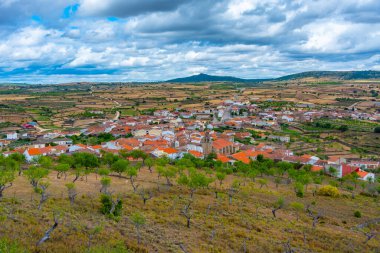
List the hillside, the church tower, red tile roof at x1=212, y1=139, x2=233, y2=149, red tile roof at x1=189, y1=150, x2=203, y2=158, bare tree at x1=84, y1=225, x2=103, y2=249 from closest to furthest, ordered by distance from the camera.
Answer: bare tree at x1=84, y1=225, x2=103, y2=249 → the hillside → red tile roof at x1=189, y1=150, x2=203, y2=158 → the church tower → red tile roof at x1=212, y1=139, x2=233, y2=149

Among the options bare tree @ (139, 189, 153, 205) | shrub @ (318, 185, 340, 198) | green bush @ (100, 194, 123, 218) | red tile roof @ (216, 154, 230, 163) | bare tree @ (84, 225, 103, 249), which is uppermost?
bare tree @ (84, 225, 103, 249)

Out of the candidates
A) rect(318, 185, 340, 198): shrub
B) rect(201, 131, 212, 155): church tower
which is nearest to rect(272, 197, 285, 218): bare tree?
rect(318, 185, 340, 198): shrub

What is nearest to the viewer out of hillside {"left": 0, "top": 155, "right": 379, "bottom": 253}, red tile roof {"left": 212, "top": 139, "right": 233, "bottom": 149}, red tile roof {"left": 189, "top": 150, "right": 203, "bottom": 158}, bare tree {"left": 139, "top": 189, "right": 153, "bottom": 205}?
hillside {"left": 0, "top": 155, "right": 379, "bottom": 253}

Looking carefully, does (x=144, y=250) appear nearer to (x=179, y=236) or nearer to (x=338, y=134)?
(x=179, y=236)

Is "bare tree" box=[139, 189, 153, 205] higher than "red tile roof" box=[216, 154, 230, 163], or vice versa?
"bare tree" box=[139, 189, 153, 205]

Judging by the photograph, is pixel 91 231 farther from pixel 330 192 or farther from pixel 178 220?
pixel 330 192

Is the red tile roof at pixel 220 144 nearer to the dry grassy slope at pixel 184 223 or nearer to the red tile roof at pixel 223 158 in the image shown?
the red tile roof at pixel 223 158

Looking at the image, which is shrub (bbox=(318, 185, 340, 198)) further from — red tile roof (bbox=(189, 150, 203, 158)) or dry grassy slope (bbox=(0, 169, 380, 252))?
red tile roof (bbox=(189, 150, 203, 158))

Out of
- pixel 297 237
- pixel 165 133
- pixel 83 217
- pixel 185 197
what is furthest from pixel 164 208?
pixel 165 133

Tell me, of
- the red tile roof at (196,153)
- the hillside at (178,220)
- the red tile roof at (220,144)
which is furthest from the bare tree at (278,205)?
the red tile roof at (220,144)
